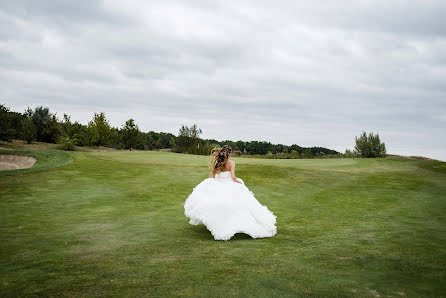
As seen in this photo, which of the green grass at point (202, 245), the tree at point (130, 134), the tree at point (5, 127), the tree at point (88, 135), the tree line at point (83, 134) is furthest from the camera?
the tree at point (130, 134)

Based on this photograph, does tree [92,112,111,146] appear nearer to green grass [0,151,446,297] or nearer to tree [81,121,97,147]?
tree [81,121,97,147]

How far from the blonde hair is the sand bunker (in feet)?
87.5

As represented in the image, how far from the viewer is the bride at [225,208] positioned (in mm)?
9617

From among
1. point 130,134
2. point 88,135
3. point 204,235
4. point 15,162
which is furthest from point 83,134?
point 204,235

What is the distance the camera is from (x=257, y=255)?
775 centimetres

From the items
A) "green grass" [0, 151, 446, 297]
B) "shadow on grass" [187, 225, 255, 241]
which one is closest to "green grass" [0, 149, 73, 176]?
"green grass" [0, 151, 446, 297]

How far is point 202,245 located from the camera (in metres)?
8.77

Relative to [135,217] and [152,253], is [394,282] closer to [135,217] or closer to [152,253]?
[152,253]

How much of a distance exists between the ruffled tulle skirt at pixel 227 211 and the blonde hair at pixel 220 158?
0.39 meters

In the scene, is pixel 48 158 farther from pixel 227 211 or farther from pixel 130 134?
pixel 130 134

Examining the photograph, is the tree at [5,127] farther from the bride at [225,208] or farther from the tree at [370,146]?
the tree at [370,146]

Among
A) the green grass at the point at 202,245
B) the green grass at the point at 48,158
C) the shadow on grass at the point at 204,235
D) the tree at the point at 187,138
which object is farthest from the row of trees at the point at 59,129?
the shadow on grass at the point at 204,235

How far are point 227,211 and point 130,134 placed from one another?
228ft

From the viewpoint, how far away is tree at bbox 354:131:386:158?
240ft
